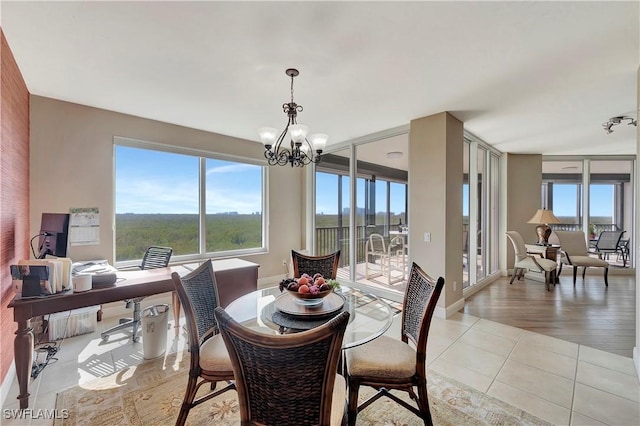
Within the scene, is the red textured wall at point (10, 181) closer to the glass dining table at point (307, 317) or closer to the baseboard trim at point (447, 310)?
the glass dining table at point (307, 317)

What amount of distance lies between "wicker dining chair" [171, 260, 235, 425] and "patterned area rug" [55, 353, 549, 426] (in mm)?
227

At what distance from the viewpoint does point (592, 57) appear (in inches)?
87.2

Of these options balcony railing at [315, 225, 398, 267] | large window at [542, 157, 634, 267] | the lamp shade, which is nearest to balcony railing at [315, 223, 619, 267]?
balcony railing at [315, 225, 398, 267]

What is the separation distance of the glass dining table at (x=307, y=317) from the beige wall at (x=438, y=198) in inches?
67.0

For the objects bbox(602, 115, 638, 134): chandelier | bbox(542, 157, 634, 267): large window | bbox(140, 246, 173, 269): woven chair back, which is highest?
bbox(602, 115, 638, 134): chandelier

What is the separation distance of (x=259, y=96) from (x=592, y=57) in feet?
9.75

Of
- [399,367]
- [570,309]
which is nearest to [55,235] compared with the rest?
[399,367]

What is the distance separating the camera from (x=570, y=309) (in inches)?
147

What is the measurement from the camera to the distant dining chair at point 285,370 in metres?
1.00

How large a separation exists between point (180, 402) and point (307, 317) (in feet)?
3.97

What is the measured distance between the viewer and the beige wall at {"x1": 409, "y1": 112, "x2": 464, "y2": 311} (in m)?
3.47

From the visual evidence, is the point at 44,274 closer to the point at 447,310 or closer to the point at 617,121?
the point at 447,310

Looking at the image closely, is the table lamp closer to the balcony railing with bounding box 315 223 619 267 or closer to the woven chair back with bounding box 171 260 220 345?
the balcony railing with bounding box 315 223 619 267

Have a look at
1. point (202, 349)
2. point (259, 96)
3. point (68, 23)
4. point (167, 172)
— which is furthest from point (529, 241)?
point (68, 23)
